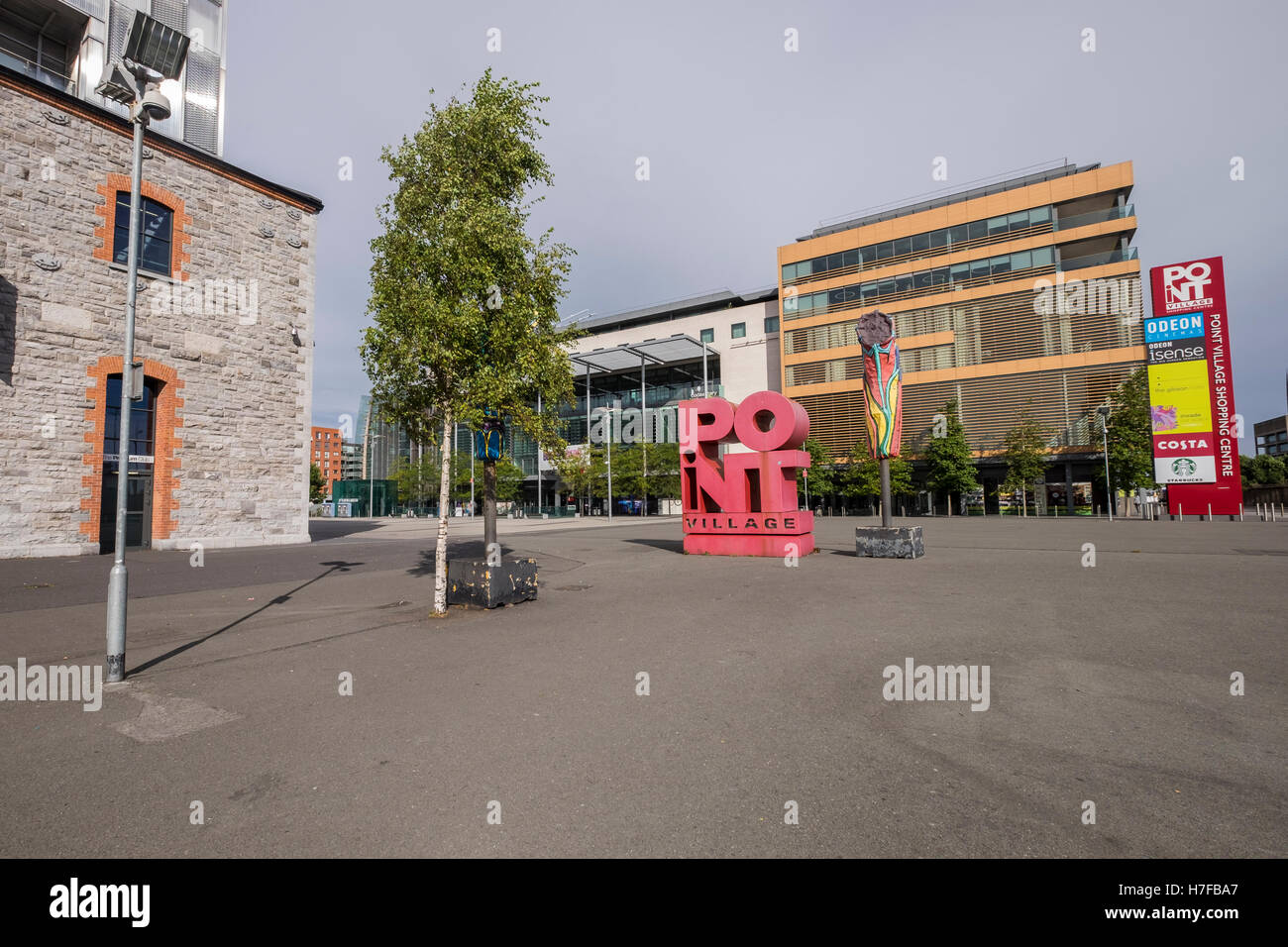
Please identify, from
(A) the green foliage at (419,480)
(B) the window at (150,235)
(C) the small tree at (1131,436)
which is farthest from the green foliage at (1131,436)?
(A) the green foliage at (419,480)

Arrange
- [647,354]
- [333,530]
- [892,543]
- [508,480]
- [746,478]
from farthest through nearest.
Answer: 1. [508,480]
2. [647,354]
3. [333,530]
4. [746,478]
5. [892,543]

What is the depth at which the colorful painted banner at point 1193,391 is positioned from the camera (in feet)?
126

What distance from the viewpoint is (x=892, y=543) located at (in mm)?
17375

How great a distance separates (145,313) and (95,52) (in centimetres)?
1121

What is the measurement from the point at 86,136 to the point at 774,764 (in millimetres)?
27425

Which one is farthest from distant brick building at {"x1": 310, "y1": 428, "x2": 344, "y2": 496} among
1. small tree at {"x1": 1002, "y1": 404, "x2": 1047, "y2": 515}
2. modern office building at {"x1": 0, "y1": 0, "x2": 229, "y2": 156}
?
small tree at {"x1": 1002, "y1": 404, "x2": 1047, "y2": 515}

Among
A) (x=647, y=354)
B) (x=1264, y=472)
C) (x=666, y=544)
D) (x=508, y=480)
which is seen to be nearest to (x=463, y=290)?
(x=666, y=544)

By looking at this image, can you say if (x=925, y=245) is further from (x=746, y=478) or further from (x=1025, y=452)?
(x=746, y=478)

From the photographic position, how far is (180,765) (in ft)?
14.3

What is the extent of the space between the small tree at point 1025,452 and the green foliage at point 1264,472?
6060 cm

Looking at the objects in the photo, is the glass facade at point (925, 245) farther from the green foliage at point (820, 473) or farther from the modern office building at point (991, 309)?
the green foliage at point (820, 473)

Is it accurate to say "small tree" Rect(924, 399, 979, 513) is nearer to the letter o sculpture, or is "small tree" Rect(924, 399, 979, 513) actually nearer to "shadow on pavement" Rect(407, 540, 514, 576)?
the letter o sculpture
